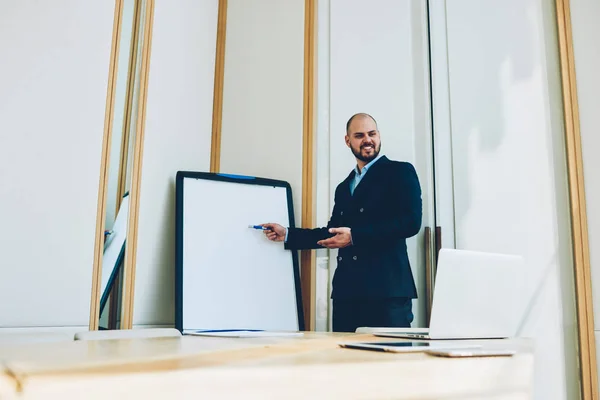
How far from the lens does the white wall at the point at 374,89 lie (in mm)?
2781

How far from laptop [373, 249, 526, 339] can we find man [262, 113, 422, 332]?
1134 mm

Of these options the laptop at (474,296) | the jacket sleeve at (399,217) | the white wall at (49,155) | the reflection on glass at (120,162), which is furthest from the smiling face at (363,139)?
the laptop at (474,296)

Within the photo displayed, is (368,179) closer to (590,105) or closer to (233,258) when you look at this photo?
(233,258)

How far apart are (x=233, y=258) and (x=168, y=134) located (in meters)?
0.70

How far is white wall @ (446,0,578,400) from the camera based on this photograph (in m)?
2.27

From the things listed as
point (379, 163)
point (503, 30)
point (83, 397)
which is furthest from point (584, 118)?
point (83, 397)

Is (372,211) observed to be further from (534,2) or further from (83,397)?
(83,397)

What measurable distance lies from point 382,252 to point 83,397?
2.23m

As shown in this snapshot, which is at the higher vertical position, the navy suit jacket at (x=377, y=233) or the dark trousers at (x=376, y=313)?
the navy suit jacket at (x=377, y=233)

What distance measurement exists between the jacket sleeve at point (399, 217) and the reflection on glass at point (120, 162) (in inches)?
40.9

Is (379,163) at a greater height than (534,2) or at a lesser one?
lesser

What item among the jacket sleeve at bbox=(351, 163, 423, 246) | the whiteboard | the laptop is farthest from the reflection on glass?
the laptop

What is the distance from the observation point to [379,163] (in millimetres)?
2650

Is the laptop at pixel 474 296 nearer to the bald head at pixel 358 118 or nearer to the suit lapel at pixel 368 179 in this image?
the suit lapel at pixel 368 179
